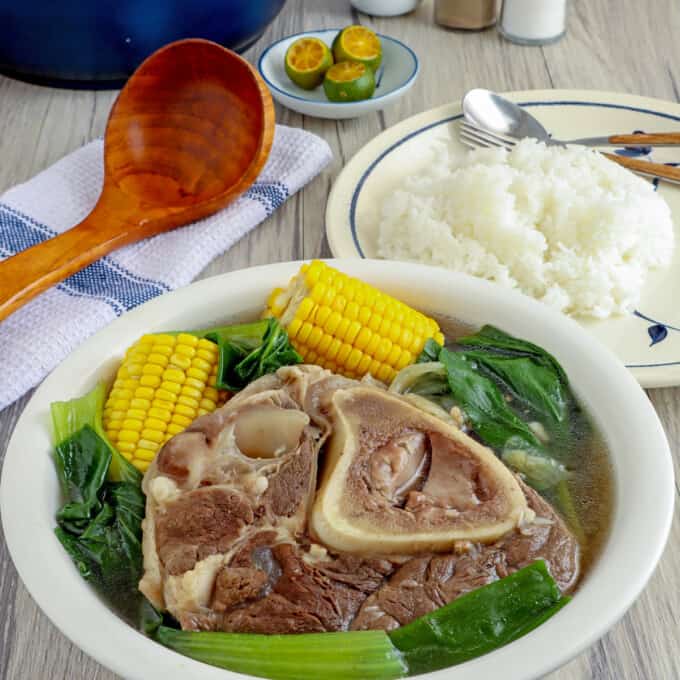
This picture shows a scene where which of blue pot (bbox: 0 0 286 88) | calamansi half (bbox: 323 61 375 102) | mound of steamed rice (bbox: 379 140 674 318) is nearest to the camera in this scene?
mound of steamed rice (bbox: 379 140 674 318)

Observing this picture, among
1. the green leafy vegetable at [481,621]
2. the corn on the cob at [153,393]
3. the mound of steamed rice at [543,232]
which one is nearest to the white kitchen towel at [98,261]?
the mound of steamed rice at [543,232]

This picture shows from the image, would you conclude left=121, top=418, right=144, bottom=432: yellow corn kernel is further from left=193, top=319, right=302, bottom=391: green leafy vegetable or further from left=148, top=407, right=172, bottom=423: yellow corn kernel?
left=193, top=319, right=302, bottom=391: green leafy vegetable

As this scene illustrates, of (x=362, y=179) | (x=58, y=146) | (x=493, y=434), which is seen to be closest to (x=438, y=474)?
(x=493, y=434)

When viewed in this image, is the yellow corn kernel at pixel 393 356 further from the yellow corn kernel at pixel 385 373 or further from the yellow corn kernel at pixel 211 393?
the yellow corn kernel at pixel 211 393

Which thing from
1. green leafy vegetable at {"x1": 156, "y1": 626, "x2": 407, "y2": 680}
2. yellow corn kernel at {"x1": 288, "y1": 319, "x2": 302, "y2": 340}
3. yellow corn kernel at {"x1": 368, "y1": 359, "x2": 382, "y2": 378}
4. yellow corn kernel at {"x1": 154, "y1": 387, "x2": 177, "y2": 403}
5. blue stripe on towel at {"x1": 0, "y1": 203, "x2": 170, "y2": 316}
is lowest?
blue stripe on towel at {"x1": 0, "y1": 203, "x2": 170, "y2": 316}

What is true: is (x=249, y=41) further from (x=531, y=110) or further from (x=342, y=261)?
(x=342, y=261)

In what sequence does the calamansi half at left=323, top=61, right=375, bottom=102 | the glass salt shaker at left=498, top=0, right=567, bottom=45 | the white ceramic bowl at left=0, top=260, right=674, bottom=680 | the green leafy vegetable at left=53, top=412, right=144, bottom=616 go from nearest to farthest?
1. the white ceramic bowl at left=0, top=260, right=674, bottom=680
2. the green leafy vegetable at left=53, top=412, right=144, bottom=616
3. the calamansi half at left=323, top=61, right=375, bottom=102
4. the glass salt shaker at left=498, top=0, right=567, bottom=45

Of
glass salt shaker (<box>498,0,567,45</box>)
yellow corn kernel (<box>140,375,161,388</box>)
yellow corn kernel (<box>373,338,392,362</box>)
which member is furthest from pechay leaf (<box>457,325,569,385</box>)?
glass salt shaker (<box>498,0,567,45</box>)
